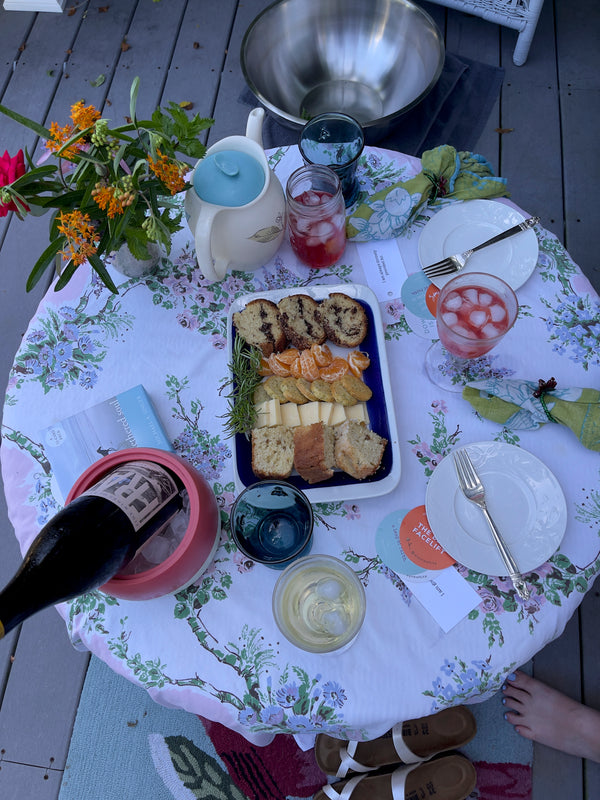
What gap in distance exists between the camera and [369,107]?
173 cm

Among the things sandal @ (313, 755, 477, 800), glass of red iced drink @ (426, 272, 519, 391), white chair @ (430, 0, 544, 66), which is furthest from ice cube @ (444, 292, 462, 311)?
white chair @ (430, 0, 544, 66)

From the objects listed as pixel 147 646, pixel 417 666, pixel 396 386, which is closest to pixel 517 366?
pixel 396 386

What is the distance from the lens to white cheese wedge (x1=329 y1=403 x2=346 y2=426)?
996 mm

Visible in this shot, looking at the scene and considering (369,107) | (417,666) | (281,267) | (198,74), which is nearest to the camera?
(417,666)

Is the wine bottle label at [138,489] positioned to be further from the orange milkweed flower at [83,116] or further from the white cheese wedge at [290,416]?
the orange milkweed flower at [83,116]

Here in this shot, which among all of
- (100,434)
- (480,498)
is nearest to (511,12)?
(480,498)

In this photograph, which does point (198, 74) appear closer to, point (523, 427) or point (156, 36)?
point (156, 36)

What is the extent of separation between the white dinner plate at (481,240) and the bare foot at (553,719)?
1.06 meters

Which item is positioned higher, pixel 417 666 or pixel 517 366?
pixel 517 366

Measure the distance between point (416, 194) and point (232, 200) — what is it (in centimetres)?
38

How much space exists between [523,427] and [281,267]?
561 millimetres

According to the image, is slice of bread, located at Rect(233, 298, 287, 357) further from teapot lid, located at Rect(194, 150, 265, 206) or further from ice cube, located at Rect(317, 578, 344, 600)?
ice cube, located at Rect(317, 578, 344, 600)

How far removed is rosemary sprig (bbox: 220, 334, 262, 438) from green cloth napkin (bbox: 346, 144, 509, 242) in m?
0.33

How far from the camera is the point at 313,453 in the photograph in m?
0.94
